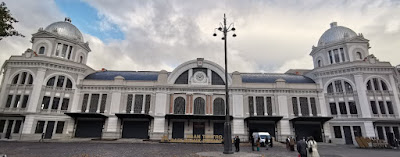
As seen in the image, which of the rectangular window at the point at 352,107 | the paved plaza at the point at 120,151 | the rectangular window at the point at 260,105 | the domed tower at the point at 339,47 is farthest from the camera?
the domed tower at the point at 339,47

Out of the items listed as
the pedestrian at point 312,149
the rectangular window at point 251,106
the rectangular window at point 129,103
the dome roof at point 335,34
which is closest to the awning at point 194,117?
the rectangular window at point 251,106

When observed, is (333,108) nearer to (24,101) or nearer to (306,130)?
(306,130)

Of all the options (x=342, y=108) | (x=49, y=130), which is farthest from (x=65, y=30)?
(x=342, y=108)

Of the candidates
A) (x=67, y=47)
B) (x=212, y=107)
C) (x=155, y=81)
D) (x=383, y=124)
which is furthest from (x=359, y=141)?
(x=67, y=47)

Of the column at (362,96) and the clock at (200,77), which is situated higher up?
the clock at (200,77)

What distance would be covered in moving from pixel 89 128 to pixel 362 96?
1718 inches

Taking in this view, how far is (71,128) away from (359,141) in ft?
135

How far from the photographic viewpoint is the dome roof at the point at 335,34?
36.0 metres

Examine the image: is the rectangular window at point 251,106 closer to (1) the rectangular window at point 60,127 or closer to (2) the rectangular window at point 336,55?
(2) the rectangular window at point 336,55

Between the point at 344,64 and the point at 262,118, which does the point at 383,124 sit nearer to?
the point at 344,64

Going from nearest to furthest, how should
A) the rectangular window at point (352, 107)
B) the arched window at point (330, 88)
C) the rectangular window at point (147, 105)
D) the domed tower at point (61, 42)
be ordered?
1. the rectangular window at point (352, 107)
2. the rectangular window at point (147, 105)
3. the domed tower at point (61, 42)
4. the arched window at point (330, 88)

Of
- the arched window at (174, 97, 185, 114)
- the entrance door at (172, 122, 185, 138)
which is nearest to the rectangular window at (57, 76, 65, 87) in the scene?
the arched window at (174, 97, 185, 114)

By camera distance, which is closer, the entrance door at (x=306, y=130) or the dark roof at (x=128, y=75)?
the entrance door at (x=306, y=130)

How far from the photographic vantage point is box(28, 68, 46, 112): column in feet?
96.8
